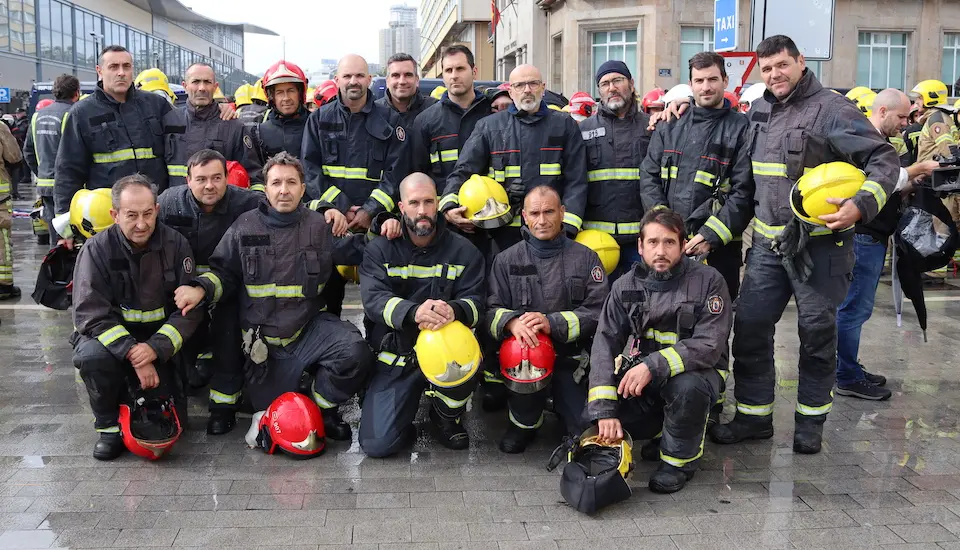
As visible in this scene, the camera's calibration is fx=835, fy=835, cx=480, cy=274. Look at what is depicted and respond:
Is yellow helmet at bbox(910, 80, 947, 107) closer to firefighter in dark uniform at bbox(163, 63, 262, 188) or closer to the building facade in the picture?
firefighter in dark uniform at bbox(163, 63, 262, 188)

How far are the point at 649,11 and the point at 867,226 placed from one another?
67.6ft

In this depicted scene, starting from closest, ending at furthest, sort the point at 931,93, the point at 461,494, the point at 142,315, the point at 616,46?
1. the point at 461,494
2. the point at 142,315
3. the point at 931,93
4. the point at 616,46

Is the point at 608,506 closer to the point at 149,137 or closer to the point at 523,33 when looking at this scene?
the point at 149,137

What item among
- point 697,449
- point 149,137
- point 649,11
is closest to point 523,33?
point 649,11

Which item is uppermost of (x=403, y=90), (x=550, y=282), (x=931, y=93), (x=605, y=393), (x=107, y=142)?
(x=931, y=93)

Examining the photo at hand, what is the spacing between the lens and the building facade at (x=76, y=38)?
1237 inches

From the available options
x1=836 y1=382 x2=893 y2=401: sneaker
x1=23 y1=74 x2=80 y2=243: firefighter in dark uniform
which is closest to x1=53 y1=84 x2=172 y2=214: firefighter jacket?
x1=23 y1=74 x2=80 y2=243: firefighter in dark uniform

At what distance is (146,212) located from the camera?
15.1 feet

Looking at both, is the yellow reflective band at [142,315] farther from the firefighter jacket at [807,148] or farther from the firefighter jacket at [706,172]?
the firefighter jacket at [807,148]

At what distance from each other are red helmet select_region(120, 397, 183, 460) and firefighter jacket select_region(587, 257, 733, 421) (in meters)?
2.22

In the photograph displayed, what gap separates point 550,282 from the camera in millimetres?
4797

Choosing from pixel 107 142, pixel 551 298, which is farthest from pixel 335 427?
pixel 107 142

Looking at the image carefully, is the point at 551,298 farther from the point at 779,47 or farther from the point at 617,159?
the point at 779,47

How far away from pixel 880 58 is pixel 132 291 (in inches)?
1016
